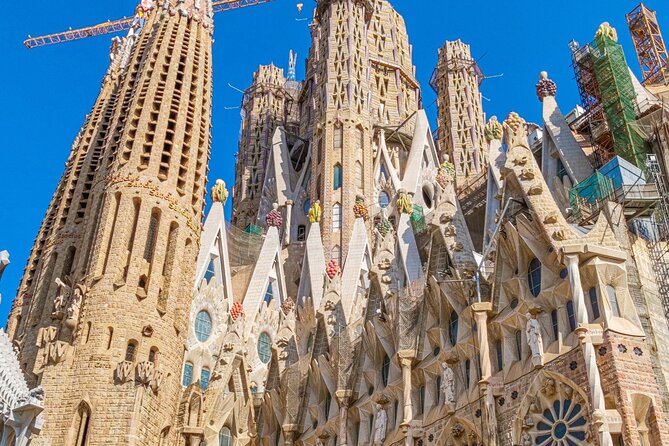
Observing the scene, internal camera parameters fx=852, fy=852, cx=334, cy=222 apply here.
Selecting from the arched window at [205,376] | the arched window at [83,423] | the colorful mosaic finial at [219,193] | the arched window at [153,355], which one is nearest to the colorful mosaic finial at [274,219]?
the colorful mosaic finial at [219,193]

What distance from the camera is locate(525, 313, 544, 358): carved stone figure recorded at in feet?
62.5

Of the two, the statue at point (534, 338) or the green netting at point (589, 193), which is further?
the green netting at point (589, 193)

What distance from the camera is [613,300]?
A: 1841 centimetres

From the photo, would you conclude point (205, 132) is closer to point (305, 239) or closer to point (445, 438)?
point (305, 239)

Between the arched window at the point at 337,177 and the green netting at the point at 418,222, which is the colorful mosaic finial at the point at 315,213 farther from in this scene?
the green netting at the point at 418,222

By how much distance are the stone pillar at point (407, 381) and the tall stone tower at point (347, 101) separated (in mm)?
13330

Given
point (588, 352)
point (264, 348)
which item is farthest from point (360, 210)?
point (588, 352)

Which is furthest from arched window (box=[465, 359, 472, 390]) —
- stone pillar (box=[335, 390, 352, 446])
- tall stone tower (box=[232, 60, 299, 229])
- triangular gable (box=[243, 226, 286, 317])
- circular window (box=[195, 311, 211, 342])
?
tall stone tower (box=[232, 60, 299, 229])

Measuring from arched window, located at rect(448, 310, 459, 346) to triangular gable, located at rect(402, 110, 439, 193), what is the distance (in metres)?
18.6

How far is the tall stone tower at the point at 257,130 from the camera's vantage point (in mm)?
49344

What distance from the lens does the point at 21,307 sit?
100 ft

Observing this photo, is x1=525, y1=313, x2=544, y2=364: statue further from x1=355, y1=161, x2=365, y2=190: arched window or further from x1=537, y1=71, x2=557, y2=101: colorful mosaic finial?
x1=355, y1=161, x2=365, y2=190: arched window

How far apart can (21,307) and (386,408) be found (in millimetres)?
14395

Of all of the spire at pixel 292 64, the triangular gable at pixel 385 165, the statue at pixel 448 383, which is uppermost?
the spire at pixel 292 64
